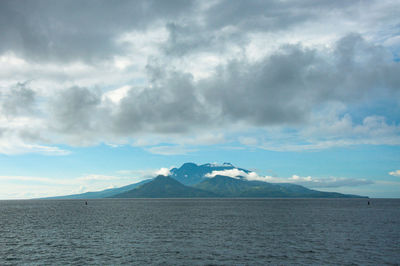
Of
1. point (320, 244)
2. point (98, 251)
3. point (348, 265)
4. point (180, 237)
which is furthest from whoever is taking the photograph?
point (180, 237)

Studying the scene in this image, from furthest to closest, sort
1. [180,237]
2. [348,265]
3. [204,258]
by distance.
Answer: [180,237]
[204,258]
[348,265]

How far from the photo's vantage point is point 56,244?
225 ft

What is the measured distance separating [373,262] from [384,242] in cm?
2364

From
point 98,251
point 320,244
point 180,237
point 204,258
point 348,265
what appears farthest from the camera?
point 180,237

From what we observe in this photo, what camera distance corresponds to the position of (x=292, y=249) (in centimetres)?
6175

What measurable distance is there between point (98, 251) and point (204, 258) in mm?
21872

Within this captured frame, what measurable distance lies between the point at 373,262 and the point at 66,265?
5091 centimetres

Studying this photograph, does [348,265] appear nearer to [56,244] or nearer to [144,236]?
[144,236]

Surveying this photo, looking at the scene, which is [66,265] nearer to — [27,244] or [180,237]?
[27,244]

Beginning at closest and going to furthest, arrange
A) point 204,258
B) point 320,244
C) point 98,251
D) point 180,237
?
point 204,258 → point 98,251 → point 320,244 → point 180,237

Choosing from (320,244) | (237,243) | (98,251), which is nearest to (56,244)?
(98,251)

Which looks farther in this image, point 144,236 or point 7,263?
point 144,236

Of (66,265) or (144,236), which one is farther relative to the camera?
(144,236)

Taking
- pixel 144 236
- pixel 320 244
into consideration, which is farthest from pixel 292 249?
pixel 144 236
